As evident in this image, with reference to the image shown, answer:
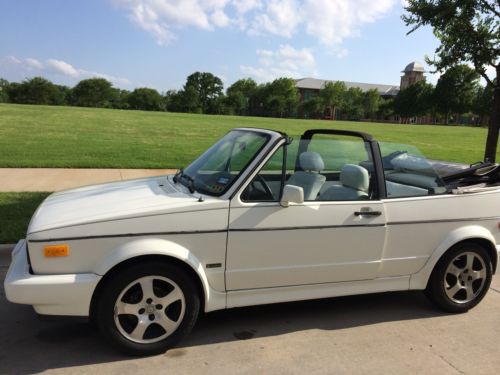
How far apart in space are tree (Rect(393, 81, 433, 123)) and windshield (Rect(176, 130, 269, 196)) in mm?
104505

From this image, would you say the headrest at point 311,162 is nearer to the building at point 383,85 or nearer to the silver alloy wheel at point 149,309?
the silver alloy wheel at point 149,309

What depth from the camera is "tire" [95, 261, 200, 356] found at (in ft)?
10.8

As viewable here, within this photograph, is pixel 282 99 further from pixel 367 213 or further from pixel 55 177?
pixel 367 213

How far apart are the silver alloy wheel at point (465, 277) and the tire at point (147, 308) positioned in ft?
7.67

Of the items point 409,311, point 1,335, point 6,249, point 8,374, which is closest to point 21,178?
point 6,249

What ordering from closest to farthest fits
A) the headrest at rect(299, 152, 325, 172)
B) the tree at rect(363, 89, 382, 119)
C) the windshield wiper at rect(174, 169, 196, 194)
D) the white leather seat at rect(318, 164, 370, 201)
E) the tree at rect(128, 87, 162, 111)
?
the windshield wiper at rect(174, 169, 196, 194) → the white leather seat at rect(318, 164, 370, 201) → the headrest at rect(299, 152, 325, 172) → the tree at rect(128, 87, 162, 111) → the tree at rect(363, 89, 382, 119)

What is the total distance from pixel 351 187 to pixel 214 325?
163 cm

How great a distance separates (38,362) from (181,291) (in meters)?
1.07

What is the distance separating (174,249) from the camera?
338 cm

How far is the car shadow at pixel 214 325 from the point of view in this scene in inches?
133

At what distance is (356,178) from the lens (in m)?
4.14

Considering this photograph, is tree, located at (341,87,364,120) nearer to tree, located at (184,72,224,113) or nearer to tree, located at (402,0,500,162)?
tree, located at (184,72,224,113)

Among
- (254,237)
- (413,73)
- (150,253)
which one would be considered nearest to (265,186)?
(254,237)

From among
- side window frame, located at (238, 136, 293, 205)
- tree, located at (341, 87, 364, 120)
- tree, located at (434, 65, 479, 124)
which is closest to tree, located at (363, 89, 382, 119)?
tree, located at (341, 87, 364, 120)
